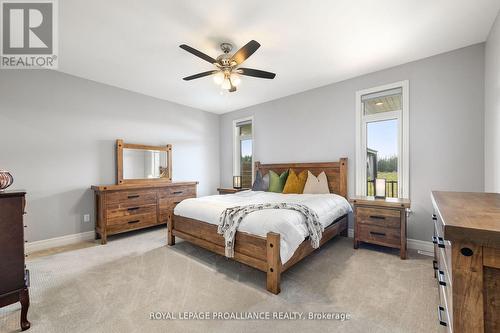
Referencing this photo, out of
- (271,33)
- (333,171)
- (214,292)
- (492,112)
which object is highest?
(271,33)

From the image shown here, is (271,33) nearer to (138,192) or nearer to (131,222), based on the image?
(138,192)

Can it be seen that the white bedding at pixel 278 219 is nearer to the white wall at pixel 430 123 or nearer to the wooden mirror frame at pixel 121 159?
the white wall at pixel 430 123

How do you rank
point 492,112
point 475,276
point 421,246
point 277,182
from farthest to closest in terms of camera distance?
point 277,182 < point 421,246 < point 492,112 < point 475,276

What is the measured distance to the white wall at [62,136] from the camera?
2.92 m

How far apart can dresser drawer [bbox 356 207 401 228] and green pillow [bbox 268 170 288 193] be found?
146cm

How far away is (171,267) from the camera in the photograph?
2457 millimetres

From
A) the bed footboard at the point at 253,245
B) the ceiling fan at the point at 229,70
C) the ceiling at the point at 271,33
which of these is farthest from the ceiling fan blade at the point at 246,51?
the bed footboard at the point at 253,245

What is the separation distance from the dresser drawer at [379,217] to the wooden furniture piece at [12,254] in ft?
11.3

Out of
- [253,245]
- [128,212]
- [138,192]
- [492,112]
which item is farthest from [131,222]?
[492,112]

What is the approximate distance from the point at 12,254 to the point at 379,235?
143 inches

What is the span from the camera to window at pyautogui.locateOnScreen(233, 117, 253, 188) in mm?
5203

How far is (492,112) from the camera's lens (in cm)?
221

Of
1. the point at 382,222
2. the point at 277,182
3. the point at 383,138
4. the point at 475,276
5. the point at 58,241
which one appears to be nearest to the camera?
the point at 475,276

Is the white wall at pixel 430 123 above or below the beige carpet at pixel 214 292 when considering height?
above
